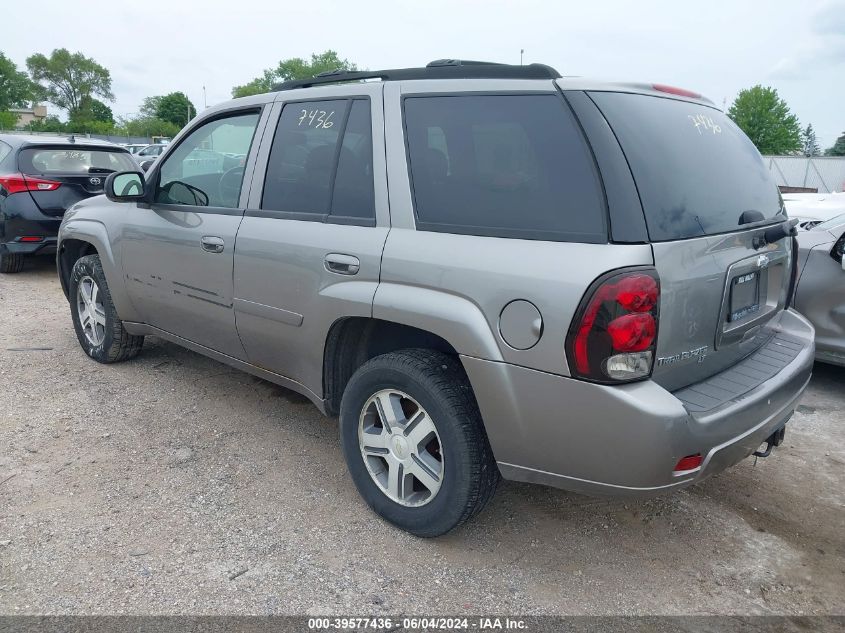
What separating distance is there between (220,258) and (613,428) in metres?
2.28

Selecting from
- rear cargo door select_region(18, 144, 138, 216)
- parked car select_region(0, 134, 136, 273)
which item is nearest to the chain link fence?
rear cargo door select_region(18, 144, 138, 216)

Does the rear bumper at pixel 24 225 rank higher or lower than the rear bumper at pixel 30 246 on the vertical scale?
higher

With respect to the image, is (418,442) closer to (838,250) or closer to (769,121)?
(838,250)

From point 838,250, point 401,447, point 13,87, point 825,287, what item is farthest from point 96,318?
point 13,87

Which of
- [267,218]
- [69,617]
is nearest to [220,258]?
[267,218]

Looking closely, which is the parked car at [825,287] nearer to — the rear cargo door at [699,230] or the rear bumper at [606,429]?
the rear cargo door at [699,230]

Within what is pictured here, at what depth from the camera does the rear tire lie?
309 inches

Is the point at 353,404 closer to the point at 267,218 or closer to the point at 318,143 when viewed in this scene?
the point at 267,218

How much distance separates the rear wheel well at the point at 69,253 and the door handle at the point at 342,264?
108 inches

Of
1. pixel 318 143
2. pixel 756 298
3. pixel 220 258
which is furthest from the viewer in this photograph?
pixel 220 258

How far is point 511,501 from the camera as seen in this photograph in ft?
10.5

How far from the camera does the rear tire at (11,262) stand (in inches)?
309

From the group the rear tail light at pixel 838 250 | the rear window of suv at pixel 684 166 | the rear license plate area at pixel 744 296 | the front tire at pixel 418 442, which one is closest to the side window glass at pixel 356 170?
the front tire at pixel 418 442

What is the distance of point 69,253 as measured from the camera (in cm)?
511
